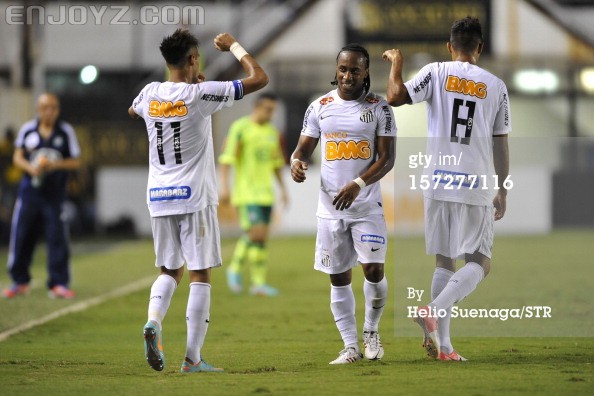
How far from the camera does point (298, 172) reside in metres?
8.55

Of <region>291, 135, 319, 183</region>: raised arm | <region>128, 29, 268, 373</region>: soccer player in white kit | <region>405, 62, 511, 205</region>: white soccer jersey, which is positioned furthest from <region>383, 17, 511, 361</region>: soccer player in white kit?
<region>128, 29, 268, 373</region>: soccer player in white kit

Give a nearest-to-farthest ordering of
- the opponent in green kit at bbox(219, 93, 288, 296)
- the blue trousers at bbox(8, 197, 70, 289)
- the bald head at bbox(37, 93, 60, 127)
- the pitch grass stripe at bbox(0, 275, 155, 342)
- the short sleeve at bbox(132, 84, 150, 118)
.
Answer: the short sleeve at bbox(132, 84, 150, 118) < the pitch grass stripe at bbox(0, 275, 155, 342) < the bald head at bbox(37, 93, 60, 127) < the blue trousers at bbox(8, 197, 70, 289) < the opponent in green kit at bbox(219, 93, 288, 296)

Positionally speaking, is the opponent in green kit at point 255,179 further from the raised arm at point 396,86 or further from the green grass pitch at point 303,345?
the raised arm at point 396,86

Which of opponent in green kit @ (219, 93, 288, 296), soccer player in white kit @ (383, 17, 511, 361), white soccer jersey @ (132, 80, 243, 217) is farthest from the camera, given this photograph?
opponent in green kit @ (219, 93, 288, 296)

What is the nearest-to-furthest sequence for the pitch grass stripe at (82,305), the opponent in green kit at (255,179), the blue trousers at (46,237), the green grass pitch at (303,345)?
the green grass pitch at (303,345), the pitch grass stripe at (82,305), the blue trousers at (46,237), the opponent in green kit at (255,179)

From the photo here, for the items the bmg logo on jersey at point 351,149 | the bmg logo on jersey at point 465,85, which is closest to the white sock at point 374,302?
the bmg logo on jersey at point 351,149

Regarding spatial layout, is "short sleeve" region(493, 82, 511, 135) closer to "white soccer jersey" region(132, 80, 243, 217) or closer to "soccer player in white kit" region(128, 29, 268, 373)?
"soccer player in white kit" region(128, 29, 268, 373)

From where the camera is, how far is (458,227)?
28.4 ft

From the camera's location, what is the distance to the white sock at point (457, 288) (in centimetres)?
852

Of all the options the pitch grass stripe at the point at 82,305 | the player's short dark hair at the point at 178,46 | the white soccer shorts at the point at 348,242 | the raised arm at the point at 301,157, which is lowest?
the pitch grass stripe at the point at 82,305

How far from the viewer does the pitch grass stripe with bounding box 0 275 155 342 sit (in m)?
11.1

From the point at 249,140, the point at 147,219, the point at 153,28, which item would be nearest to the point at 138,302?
the point at 249,140

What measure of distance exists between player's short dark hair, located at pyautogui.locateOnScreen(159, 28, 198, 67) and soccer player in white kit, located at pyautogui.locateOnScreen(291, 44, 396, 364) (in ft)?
3.28

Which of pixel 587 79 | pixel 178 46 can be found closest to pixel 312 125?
pixel 178 46
